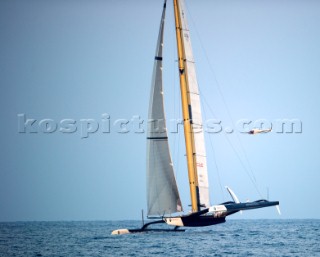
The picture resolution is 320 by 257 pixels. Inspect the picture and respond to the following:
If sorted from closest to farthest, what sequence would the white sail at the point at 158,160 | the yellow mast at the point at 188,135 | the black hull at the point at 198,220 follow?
the black hull at the point at 198,220 < the white sail at the point at 158,160 < the yellow mast at the point at 188,135

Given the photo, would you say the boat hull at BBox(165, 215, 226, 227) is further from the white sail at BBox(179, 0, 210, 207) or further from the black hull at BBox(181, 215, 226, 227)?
the white sail at BBox(179, 0, 210, 207)

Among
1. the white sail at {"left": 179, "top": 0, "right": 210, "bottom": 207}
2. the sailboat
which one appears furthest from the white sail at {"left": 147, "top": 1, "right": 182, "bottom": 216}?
the white sail at {"left": 179, "top": 0, "right": 210, "bottom": 207}

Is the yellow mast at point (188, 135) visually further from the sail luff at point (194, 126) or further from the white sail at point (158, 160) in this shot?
the white sail at point (158, 160)

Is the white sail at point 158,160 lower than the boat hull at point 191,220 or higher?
higher

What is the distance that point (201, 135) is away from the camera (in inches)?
2058

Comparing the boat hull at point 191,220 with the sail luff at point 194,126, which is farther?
the sail luff at point 194,126

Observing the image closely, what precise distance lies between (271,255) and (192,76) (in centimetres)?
1546

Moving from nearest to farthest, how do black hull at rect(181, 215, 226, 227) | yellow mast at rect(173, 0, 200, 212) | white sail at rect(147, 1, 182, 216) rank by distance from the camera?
black hull at rect(181, 215, 226, 227) < white sail at rect(147, 1, 182, 216) < yellow mast at rect(173, 0, 200, 212)

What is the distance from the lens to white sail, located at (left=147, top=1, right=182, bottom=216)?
51.3 metres

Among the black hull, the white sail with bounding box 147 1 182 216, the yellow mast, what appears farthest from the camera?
the yellow mast

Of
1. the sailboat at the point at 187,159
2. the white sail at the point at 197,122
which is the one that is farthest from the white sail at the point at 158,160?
the white sail at the point at 197,122

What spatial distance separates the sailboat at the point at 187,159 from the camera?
168 feet

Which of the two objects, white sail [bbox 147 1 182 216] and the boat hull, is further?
white sail [bbox 147 1 182 216]

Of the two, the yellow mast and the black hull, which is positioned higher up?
the yellow mast
